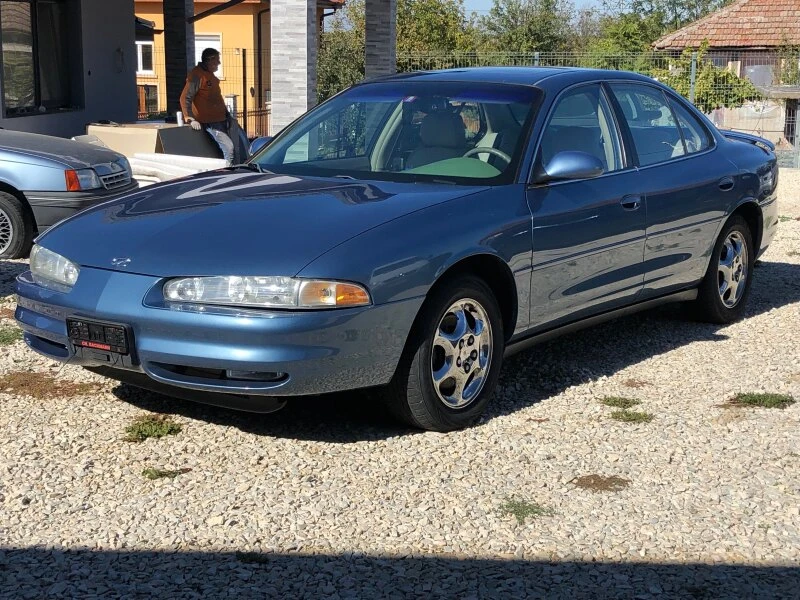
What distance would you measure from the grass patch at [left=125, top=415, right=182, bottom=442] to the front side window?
2256mm

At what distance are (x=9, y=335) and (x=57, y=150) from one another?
3.49 meters

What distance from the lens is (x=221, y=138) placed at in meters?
15.1

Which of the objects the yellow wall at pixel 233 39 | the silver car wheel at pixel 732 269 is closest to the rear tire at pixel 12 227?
the silver car wheel at pixel 732 269

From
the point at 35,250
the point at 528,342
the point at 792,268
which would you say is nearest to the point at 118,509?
the point at 35,250

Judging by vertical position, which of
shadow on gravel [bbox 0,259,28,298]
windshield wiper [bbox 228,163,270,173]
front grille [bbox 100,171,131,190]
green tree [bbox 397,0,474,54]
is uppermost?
green tree [bbox 397,0,474,54]

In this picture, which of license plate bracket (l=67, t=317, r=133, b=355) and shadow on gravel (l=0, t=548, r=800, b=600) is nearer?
shadow on gravel (l=0, t=548, r=800, b=600)

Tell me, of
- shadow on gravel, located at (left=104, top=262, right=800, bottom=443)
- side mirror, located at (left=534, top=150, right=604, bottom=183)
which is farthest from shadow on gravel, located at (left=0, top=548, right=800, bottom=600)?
side mirror, located at (left=534, top=150, right=604, bottom=183)

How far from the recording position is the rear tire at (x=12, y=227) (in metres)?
9.72

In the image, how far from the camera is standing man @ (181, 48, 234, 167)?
48.7 feet

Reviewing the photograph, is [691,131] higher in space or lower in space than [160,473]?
higher

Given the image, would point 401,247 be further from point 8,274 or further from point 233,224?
point 8,274

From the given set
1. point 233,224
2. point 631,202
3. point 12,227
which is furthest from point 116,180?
point 233,224

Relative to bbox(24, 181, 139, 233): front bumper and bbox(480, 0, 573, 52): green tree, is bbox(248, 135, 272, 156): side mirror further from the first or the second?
bbox(480, 0, 573, 52): green tree

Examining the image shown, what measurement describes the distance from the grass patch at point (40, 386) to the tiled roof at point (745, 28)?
35.3 m
